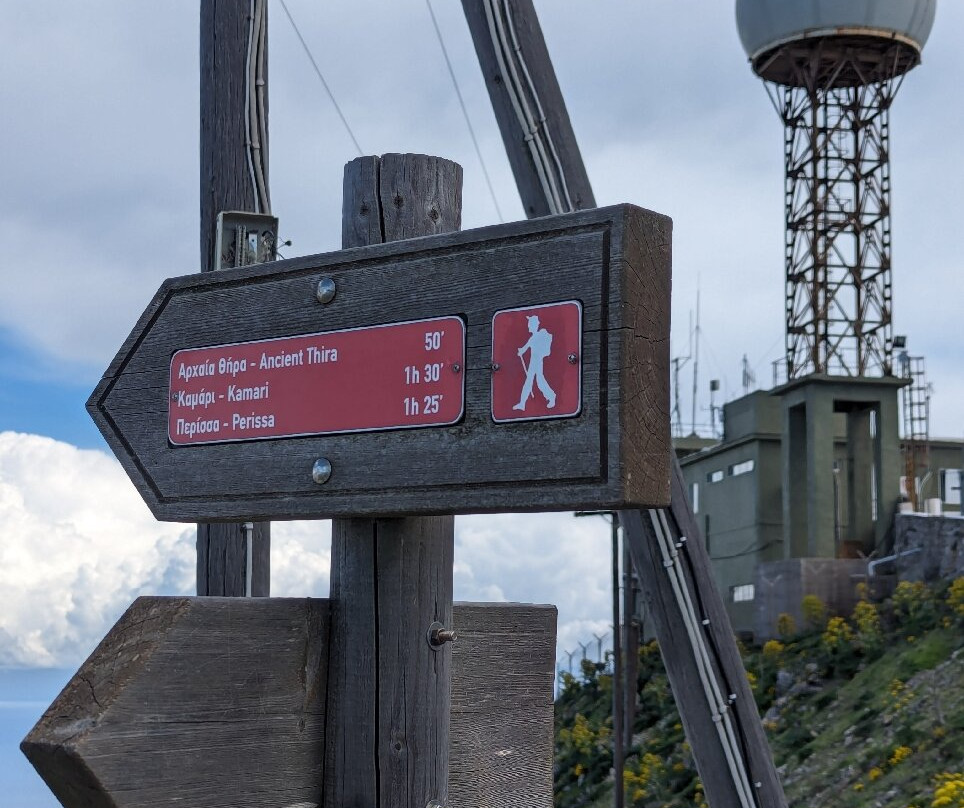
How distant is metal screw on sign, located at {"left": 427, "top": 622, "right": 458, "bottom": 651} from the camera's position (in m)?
2.36

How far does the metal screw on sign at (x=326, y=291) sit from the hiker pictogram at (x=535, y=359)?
1.33 ft

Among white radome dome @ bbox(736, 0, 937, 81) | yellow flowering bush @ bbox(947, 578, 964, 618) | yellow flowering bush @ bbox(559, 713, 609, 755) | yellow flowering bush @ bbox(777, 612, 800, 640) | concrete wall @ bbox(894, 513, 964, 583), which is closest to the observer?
yellow flowering bush @ bbox(947, 578, 964, 618)

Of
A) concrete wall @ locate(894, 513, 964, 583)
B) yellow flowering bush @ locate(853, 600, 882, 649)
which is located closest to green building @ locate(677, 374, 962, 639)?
concrete wall @ locate(894, 513, 964, 583)

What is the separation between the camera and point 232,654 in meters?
2.17

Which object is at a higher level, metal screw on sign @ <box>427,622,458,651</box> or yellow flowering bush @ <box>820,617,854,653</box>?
metal screw on sign @ <box>427,622,458,651</box>

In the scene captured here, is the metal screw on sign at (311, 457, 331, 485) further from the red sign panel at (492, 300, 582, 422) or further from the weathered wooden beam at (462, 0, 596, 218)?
the weathered wooden beam at (462, 0, 596, 218)

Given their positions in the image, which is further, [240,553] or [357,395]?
[240,553]

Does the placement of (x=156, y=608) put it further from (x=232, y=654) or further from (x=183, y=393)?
(x=183, y=393)

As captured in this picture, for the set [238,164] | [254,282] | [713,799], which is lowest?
[713,799]

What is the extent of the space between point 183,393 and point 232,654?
0.52m

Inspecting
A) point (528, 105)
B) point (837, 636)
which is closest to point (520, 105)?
point (528, 105)

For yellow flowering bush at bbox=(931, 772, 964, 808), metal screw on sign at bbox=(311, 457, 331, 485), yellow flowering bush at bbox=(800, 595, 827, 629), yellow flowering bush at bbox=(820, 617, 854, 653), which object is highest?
metal screw on sign at bbox=(311, 457, 331, 485)

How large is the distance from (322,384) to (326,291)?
0.54 ft

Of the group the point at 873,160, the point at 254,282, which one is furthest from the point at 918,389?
the point at 254,282
